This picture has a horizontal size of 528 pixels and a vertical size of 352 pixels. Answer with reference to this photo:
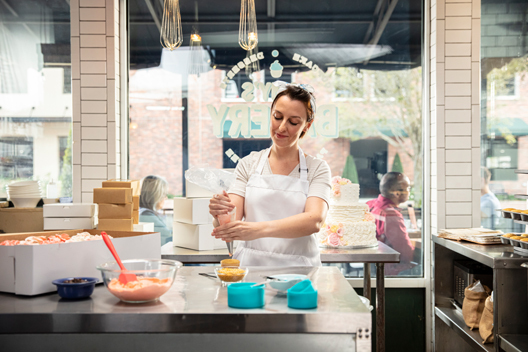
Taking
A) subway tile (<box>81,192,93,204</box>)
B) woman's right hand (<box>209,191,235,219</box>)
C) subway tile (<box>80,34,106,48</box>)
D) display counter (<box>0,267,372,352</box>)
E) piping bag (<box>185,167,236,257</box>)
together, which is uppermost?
subway tile (<box>80,34,106,48</box>)

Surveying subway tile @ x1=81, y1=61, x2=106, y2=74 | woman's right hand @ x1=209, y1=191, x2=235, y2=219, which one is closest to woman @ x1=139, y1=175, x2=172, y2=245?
subway tile @ x1=81, y1=61, x2=106, y2=74

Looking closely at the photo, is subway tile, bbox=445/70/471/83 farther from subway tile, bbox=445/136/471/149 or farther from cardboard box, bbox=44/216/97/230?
cardboard box, bbox=44/216/97/230

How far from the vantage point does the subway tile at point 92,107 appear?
367 centimetres

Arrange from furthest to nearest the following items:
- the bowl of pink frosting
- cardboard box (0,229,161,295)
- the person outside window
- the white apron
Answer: the person outside window
the white apron
cardboard box (0,229,161,295)
the bowl of pink frosting

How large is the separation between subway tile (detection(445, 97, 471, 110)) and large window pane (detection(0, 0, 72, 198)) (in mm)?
3002

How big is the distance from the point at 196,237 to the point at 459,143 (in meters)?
2.12

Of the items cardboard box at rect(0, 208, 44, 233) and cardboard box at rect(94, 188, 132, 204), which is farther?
cardboard box at rect(0, 208, 44, 233)

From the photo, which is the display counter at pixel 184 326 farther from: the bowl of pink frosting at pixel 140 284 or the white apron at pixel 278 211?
the white apron at pixel 278 211

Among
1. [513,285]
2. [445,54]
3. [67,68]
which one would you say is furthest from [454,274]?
[67,68]

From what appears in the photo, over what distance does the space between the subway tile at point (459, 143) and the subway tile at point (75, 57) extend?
293cm

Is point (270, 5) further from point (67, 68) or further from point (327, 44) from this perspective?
point (67, 68)

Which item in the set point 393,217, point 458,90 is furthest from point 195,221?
point 458,90

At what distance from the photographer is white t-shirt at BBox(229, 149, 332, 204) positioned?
7.40 feet

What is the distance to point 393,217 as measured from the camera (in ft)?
12.5
